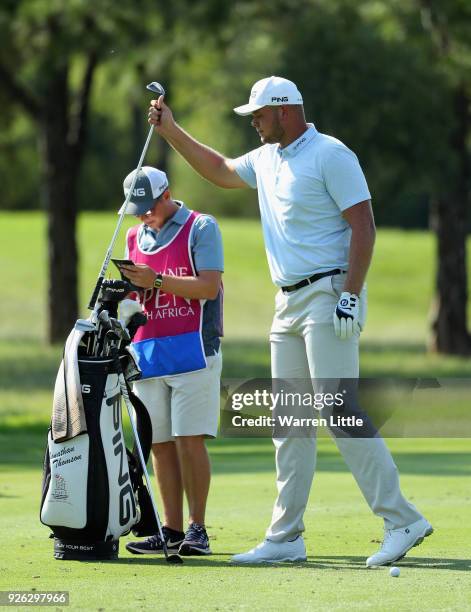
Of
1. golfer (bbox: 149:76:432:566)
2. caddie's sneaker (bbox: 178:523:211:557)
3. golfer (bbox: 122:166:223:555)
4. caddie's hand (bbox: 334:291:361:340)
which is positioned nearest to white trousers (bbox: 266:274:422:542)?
golfer (bbox: 149:76:432:566)

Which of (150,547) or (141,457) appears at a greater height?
(141,457)

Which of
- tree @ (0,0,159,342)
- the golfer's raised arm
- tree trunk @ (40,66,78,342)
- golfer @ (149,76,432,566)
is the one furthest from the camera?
tree trunk @ (40,66,78,342)

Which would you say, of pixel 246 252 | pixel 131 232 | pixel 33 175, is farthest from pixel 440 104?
pixel 33 175

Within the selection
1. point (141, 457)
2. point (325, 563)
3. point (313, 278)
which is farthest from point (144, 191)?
point (325, 563)

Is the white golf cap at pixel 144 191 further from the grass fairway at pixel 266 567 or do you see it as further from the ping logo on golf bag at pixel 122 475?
the grass fairway at pixel 266 567

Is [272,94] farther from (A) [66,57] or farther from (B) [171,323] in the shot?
(A) [66,57]

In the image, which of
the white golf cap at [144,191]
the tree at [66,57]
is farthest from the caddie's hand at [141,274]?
the tree at [66,57]

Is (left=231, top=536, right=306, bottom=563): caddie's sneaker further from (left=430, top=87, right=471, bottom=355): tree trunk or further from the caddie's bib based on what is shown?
(left=430, top=87, right=471, bottom=355): tree trunk

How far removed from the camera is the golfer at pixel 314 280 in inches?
253

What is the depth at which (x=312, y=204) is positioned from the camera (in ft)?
21.3

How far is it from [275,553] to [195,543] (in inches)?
16.4

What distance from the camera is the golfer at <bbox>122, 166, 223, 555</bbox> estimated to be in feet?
22.8

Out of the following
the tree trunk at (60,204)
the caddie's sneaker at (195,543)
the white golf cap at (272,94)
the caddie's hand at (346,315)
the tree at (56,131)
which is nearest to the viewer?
the caddie's hand at (346,315)

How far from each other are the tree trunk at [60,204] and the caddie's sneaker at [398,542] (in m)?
20.0
